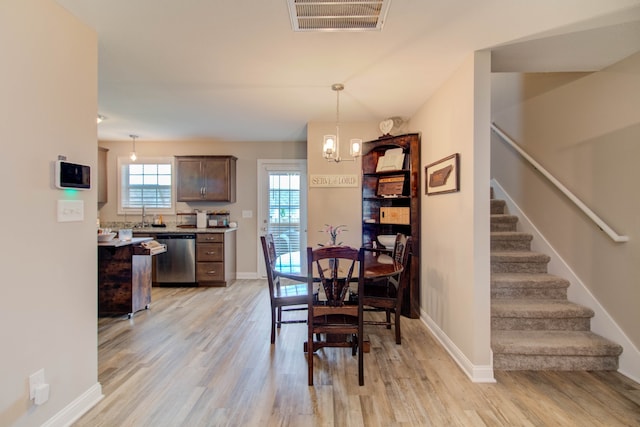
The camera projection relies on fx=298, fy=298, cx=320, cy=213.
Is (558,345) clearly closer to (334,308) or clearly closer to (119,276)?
(334,308)

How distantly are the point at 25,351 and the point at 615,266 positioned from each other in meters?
3.87

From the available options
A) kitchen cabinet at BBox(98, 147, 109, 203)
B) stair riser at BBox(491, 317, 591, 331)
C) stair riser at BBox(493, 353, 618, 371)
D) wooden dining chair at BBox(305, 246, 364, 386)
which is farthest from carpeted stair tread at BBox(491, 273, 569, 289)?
kitchen cabinet at BBox(98, 147, 109, 203)

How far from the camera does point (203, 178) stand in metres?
5.07

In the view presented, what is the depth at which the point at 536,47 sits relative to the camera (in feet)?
7.02

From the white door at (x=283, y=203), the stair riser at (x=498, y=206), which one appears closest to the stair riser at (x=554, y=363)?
the stair riser at (x=498, y=206)

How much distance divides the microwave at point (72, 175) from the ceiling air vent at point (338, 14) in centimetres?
154

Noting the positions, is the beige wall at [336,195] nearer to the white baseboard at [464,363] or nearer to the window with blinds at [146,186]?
the white baseboard at [464,363]

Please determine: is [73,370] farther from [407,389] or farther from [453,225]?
[453,225]

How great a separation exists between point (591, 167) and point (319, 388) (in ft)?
9.44

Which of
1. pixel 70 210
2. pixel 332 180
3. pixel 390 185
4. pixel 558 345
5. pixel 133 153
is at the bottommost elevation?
pixel 558 345

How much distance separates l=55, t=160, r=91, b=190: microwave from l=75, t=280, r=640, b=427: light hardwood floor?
1.36 m

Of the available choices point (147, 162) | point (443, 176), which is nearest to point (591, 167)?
point (443, 176)

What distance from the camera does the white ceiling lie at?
1.75 meters

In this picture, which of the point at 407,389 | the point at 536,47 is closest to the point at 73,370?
the point at 407,389
